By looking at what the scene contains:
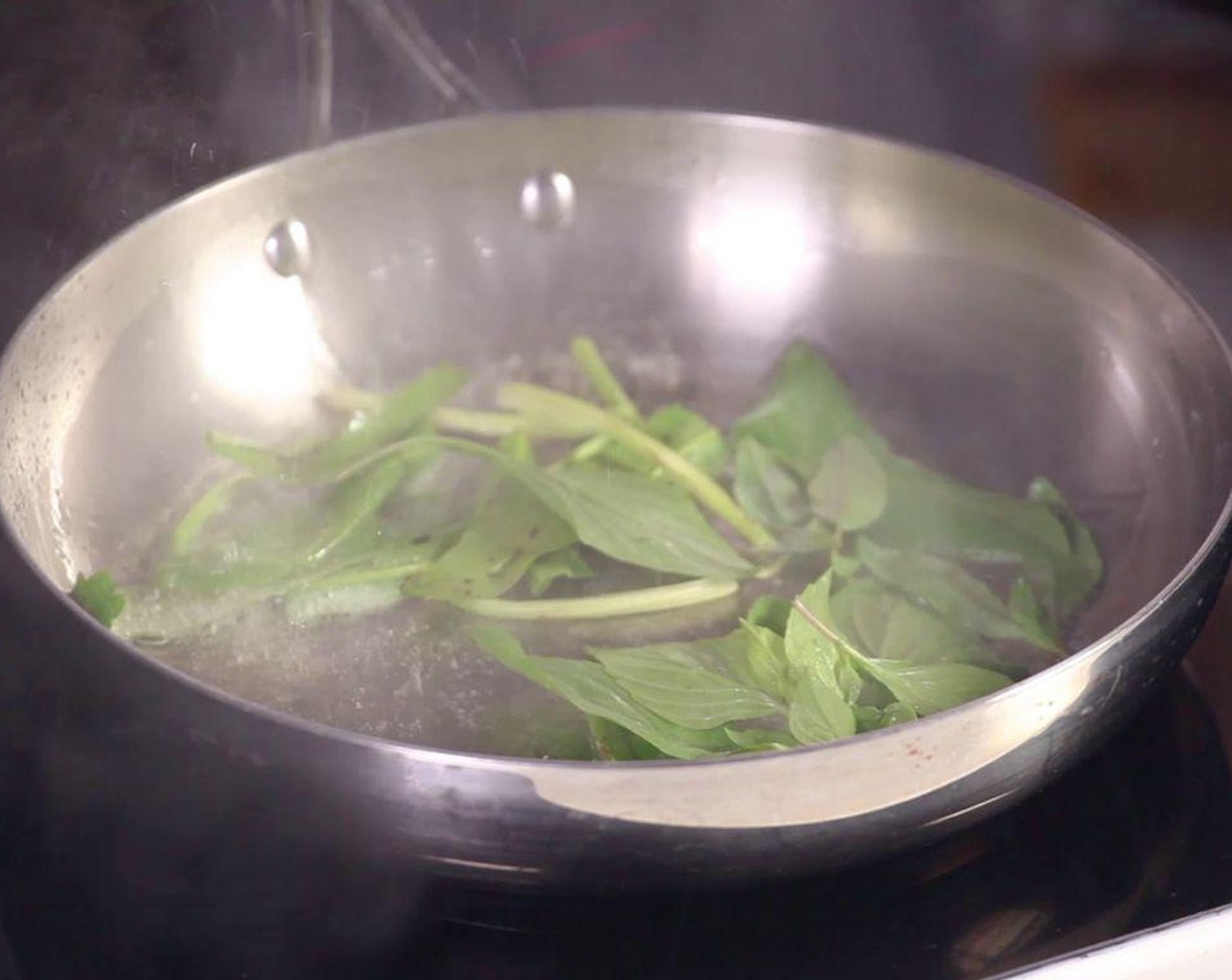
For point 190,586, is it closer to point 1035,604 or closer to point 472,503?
point 472,503

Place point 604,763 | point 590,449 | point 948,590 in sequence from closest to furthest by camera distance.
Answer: point 604,763 < point 948,590 < point 590,449

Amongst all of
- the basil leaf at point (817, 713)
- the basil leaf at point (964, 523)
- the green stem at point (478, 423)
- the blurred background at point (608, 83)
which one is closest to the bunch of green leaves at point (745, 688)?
the basil leaf at point (817, 713)

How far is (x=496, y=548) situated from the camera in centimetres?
65

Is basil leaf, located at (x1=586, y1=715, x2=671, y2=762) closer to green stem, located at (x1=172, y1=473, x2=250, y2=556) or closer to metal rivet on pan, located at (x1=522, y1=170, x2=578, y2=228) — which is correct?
green stem, located at (x1=172, y1=473, x2=250, y2=556)

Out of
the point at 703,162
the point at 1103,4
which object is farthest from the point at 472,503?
the point at 1103,4

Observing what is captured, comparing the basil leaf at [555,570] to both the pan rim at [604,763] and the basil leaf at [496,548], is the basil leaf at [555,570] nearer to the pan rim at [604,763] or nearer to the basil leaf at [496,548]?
the basil leaf at [496,548]

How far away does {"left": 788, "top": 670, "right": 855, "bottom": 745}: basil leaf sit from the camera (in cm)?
51

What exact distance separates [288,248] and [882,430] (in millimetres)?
337

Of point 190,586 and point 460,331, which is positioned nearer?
point 190,586

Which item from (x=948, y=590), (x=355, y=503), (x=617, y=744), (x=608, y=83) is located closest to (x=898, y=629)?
(x=948, y=590)

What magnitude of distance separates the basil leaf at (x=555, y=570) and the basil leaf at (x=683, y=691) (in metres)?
0.11

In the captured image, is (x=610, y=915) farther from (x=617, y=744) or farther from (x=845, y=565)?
(x=845, y=565)

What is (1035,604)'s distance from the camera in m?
0.63

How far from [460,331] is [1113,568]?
0.38 m
